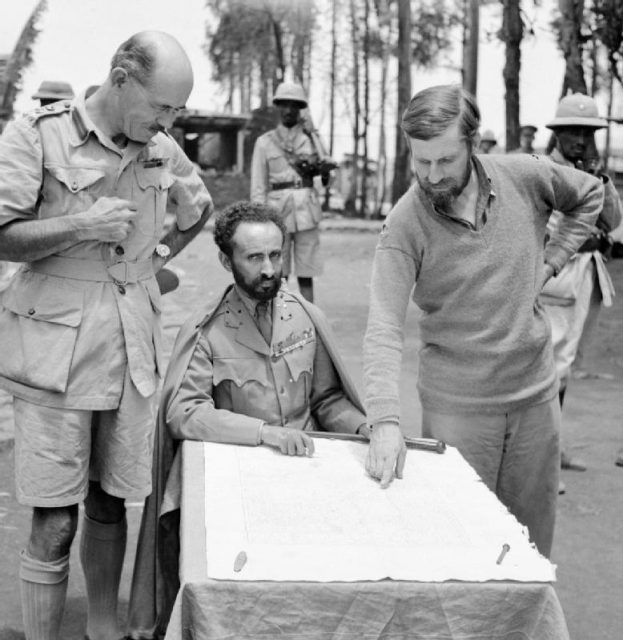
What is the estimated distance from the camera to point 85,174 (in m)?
3.02

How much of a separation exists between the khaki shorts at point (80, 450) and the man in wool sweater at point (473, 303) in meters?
0.77

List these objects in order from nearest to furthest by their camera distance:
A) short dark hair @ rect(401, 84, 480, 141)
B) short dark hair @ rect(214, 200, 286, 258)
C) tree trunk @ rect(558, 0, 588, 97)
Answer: short dark hair @ rect(401, 84, 480, 141) < short dark hair @ rect(214, 200, 286, 258) < tree trunk @ rect(558, 0, 588, 97)

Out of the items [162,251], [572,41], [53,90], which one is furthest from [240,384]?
[572,41]

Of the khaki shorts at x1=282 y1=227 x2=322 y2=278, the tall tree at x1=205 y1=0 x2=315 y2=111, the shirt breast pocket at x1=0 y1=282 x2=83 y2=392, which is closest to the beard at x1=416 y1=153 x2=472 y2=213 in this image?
the shirt breast pocket at x1=0 y1=282 x2=83 y2=392

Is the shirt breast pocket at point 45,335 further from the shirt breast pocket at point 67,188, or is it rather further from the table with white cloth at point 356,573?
the table with white cloth at point 356,573

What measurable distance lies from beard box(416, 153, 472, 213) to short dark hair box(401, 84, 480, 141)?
111 millimetres

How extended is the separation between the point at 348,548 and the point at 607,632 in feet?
6.36

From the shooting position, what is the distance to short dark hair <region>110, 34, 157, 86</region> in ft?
9.56

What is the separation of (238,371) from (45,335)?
615 millimetres

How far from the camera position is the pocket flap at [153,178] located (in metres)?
3.21

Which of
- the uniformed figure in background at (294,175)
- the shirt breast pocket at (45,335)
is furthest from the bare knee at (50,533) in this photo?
the uniformed figure in background at (294,175)

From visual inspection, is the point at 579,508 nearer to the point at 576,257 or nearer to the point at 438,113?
the point at 576,257

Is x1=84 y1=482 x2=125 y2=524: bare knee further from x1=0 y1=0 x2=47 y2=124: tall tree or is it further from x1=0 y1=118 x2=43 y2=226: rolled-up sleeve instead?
x1=0 y1=0 x2=47 y2=124: tall tree

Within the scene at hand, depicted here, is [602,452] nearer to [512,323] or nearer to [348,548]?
[512,323]
